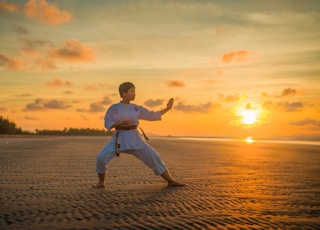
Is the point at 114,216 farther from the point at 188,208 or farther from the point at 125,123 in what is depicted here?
the point at 125,123

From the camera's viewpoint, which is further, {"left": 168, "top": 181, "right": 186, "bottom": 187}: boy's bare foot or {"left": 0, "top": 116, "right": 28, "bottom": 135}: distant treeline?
{"left": 0, "top": 116, "right": 28, "bottom": 135}: distant treeline

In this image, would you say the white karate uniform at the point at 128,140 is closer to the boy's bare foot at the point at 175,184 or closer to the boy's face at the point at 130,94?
the boy's face at the point at 130,94

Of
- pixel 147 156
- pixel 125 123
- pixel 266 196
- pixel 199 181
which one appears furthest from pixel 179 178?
pixel 266 196

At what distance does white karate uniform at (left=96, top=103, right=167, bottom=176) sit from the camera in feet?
24.8

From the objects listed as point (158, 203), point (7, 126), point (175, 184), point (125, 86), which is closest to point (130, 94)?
point (125, 86)

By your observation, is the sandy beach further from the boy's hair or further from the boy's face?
the boy's hair

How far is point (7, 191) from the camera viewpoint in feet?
22.1

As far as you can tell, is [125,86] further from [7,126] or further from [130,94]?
[7,126]

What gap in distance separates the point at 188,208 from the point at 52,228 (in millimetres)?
1819

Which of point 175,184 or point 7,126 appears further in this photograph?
point 7,126

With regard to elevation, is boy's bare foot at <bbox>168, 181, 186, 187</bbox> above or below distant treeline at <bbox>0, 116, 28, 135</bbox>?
below

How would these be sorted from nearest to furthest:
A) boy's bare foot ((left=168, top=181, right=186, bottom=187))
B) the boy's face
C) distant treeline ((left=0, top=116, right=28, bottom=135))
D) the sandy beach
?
the sandy beach < boy's bare foot ((left=168, top=181, right=186, bottom=187)) < the boy's face < distant treeline ((left=0, top=116, right=28, bottom=135))

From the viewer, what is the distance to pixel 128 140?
756 cm

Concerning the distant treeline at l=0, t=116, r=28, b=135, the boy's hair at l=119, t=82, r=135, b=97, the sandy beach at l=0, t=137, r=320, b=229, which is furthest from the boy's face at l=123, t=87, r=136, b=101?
the distant treeline at l=0, t=116, r=28, b=135
